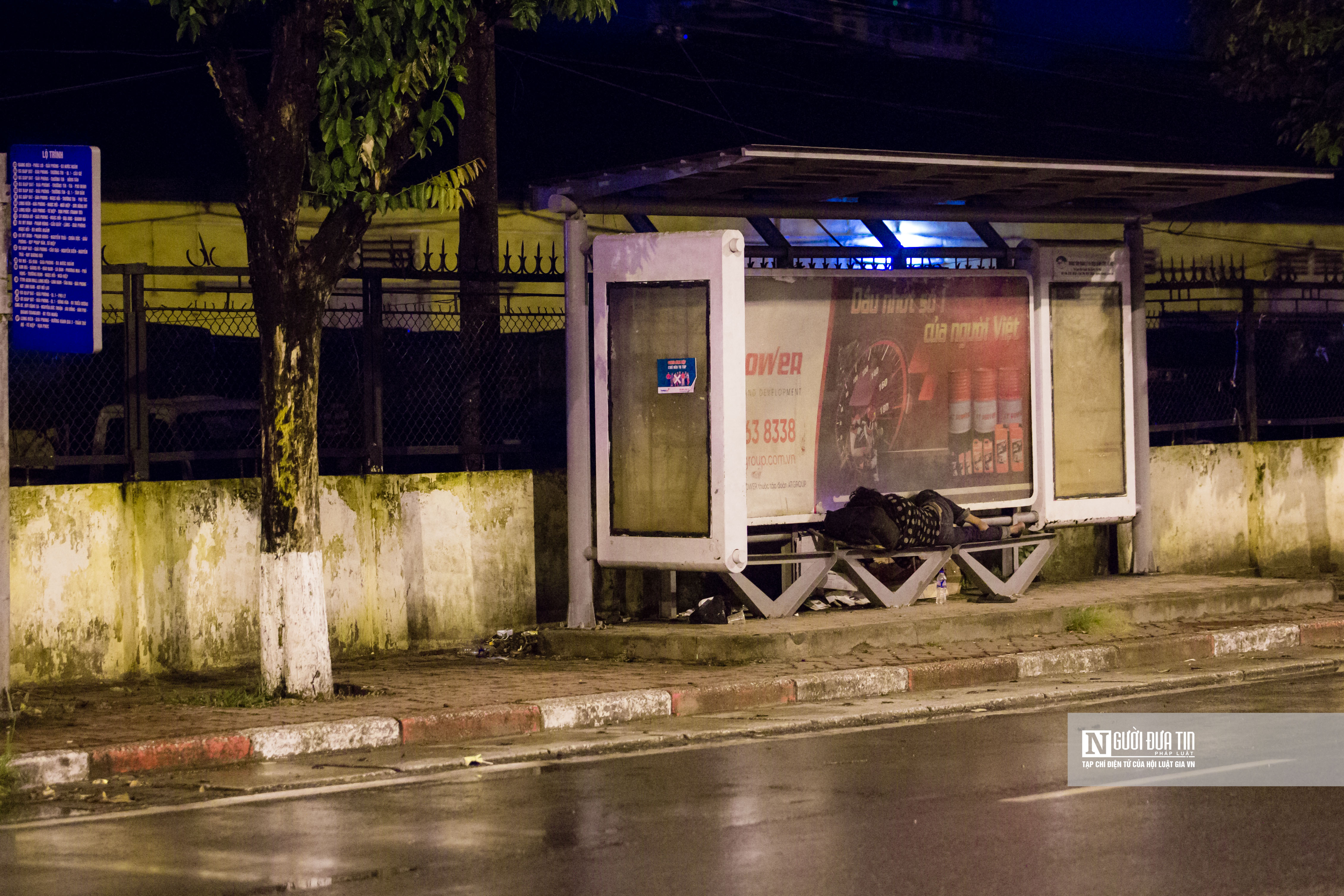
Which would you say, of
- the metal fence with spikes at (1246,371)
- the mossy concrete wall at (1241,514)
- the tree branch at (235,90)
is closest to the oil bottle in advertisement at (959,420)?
the mossy concrete wall at (1241,514)

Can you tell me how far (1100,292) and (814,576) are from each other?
3.86 metres

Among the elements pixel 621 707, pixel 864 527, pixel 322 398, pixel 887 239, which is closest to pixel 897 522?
pixel 864 527

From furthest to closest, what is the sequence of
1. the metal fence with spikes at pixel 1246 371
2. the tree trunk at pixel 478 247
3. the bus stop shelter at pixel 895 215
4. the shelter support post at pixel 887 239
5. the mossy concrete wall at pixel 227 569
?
1. the metal fence with spikes at pixel 1246 371
2. the shelter support post at pixel 887 239
3. the tree trunk at pixel 478 247
4. the bus stop shelter at pixel 895 215
5. the mossy concrete wall at pixel 227 569

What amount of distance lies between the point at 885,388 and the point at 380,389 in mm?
3677

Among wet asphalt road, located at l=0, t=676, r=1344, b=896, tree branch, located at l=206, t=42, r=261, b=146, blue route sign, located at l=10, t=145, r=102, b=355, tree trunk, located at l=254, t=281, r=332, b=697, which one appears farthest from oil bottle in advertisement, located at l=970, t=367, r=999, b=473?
blue route sign, located at l=10, t=145, r=102, b=355

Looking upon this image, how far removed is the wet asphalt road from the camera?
6016 mm

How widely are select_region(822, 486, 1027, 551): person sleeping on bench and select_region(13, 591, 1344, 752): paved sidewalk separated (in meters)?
0.52

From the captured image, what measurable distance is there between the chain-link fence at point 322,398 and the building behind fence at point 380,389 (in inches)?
0.6

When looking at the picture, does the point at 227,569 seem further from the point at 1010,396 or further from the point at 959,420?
the point at 1010,396

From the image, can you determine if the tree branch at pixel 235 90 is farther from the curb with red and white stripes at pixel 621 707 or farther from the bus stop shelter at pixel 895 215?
the curb with red and white stripes at pixel 621 707

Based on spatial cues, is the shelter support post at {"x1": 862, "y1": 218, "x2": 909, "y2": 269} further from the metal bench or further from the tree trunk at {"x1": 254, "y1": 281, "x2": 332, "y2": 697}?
the tree trunk at {"x1": 254, "y1": 281, "x2": 332, "y2": 697}

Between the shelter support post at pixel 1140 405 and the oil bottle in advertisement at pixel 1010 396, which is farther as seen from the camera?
the shelter support post at pixel 1140 405

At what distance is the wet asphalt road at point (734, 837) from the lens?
6016 millimetres

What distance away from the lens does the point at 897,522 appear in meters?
12.3
